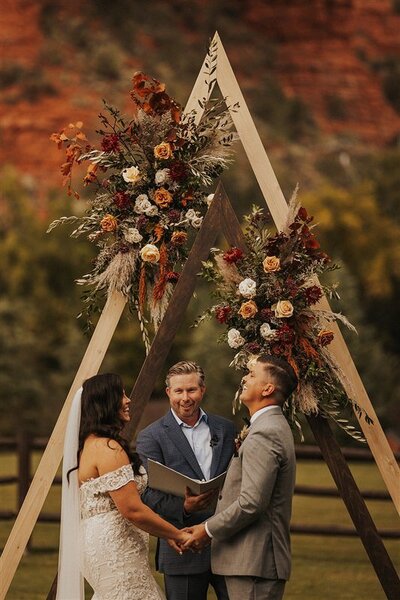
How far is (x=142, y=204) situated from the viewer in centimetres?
751

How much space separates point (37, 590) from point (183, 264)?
426cm

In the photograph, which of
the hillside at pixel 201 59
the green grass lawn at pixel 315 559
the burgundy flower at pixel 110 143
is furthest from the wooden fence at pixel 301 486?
the hillside at pixel 201 59

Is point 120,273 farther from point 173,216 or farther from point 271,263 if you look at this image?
point 271,263

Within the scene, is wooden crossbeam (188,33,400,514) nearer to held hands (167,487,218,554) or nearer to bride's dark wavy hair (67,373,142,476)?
held hands (167,487,218,554)

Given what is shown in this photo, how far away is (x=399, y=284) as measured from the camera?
47.8 metres

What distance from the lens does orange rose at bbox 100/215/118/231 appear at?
24.4 ft

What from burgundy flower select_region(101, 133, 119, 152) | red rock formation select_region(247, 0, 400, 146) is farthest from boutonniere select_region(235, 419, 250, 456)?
red rock formation select_region(247, 0, 400, 146)

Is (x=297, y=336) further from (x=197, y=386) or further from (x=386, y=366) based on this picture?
(x=386, y=366)

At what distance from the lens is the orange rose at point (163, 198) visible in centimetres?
748

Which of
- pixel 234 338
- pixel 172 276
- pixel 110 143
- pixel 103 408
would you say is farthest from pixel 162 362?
pixel 110 143

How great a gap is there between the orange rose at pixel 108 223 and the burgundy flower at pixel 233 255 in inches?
28.6

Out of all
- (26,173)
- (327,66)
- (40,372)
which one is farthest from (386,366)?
(327,66)

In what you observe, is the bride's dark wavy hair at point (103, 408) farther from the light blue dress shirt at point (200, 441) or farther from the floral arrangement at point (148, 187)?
the floral arrangement at point (148, 187)

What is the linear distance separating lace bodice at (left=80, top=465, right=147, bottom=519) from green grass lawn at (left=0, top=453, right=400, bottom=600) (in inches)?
167
